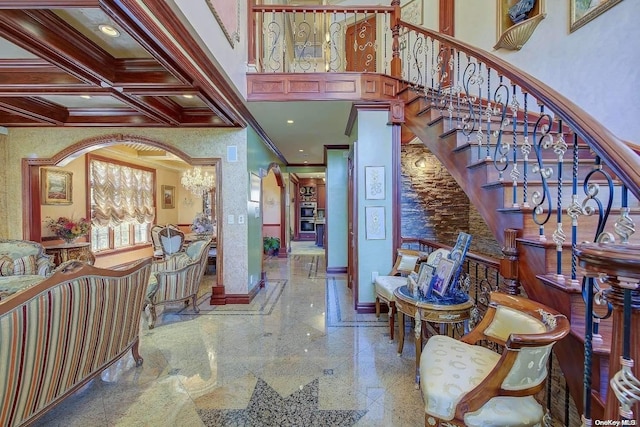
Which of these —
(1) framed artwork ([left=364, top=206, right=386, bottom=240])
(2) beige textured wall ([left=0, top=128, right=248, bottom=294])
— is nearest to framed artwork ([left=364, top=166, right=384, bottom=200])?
(1) framed artwork ([left=364, top=206, right=386, bottom=240])

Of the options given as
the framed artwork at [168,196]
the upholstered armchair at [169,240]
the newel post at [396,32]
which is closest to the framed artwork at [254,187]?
the upholstered armchair at [169,240]

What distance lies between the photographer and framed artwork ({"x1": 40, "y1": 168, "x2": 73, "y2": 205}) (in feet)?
15.0

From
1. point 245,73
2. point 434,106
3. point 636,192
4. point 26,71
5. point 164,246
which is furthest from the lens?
point 164,246

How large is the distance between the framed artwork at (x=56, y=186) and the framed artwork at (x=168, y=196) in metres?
2.96

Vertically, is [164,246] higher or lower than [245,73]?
lower

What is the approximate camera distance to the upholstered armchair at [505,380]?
4.09 ft

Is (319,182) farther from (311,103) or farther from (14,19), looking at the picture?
(14,19)

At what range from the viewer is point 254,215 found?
4.70 m

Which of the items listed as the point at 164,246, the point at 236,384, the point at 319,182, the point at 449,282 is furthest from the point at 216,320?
the point at 319,182

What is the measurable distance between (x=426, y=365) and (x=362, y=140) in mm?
2711

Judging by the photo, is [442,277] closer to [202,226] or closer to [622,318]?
[622,318]

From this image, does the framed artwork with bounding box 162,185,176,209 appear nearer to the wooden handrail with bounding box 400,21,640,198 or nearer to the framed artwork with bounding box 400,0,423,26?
the framed artwork with bounding box 400,0,423,26

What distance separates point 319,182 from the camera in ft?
41.9

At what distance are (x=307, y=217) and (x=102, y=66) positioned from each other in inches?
408
